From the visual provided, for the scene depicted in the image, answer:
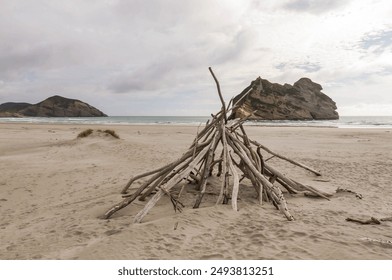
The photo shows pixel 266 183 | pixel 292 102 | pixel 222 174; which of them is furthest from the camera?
pixel 292 102

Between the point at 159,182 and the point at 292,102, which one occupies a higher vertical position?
the point at 292,102

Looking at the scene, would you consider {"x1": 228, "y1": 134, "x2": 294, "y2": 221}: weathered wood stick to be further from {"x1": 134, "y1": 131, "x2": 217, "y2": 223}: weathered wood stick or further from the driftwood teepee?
{"x1": 134, "y1": 131, "x2": 217, "y2": 223}: weathered wood stick

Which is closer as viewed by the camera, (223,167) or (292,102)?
(223,167)

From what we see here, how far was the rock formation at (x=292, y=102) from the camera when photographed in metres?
57.8

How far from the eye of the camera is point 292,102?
62.4 m

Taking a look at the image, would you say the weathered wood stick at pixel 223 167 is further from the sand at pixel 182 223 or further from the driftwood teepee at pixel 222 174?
the sand at pixel 182 223

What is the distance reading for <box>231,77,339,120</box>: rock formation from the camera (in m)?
57.8

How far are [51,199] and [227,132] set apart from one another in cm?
366

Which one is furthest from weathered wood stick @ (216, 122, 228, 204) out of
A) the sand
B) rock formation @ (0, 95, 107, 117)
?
rock formation @ (0, 95, 107, 117)

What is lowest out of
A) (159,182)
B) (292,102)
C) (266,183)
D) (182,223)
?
(182,223)

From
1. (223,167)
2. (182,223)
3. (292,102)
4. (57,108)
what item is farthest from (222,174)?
(57,108)

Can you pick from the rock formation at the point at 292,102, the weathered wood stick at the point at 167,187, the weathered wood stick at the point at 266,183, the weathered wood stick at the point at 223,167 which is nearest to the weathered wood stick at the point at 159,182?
the weathered wood stick at the point at 167,187

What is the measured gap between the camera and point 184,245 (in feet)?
10.5

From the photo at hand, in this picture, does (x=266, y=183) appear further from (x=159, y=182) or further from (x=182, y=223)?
(x=159, y=182)
